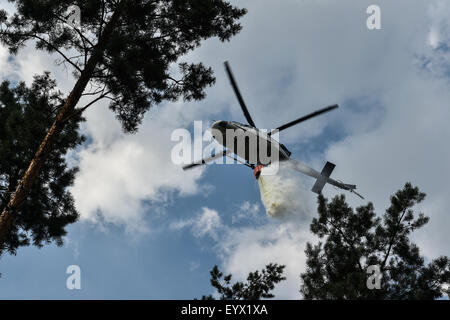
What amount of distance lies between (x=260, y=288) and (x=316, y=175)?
5.09 m

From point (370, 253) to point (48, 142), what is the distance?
10657 millimetres

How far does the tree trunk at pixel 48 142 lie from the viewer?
274 inches

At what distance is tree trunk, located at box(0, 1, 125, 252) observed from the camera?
6957 mm

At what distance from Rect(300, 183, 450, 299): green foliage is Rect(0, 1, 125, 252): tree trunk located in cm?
874

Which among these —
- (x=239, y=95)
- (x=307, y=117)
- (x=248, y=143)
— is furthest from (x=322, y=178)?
(x=239, y=95)

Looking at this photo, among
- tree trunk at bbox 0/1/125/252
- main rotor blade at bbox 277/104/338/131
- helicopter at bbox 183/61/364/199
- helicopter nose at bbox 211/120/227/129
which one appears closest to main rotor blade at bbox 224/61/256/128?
helicopter at bbox 183/61/364/199

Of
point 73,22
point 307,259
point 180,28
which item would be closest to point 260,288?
point 307,259

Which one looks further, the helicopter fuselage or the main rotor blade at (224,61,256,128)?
the helicopter fuselage

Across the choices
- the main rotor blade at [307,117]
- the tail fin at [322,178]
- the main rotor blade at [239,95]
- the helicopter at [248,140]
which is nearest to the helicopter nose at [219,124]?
the helicopter at [248,140]

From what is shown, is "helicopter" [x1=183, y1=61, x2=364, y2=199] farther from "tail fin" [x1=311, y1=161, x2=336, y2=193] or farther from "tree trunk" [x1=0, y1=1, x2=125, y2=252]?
"tree trunk" [x1=0, y1=1, x2=125, y2=252]

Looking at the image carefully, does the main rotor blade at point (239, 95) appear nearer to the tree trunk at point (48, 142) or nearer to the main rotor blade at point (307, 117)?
the main rotor blade at point (307, 117)

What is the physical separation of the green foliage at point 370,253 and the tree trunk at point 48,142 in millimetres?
8737

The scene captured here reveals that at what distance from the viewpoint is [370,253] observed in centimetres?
1161
